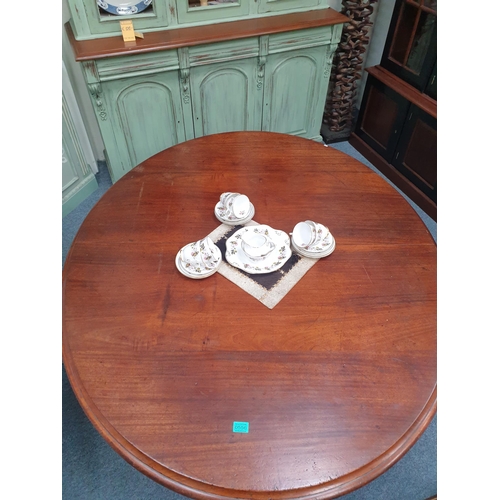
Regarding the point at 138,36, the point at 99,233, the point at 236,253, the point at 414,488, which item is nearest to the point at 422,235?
the point at 236,253

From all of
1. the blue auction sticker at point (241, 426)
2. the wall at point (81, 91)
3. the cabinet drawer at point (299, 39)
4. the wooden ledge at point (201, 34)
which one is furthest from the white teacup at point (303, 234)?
the wall at point (81, 91)

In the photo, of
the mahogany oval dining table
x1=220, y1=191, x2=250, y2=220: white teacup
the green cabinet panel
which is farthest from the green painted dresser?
x1=220, y1=191, x2=250, y2=220: white teacup

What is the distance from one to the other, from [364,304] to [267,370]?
1.20ft

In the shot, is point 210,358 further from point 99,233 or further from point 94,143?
point 94,143

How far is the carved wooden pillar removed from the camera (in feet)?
7.80

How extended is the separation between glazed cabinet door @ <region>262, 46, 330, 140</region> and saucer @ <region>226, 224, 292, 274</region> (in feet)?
4.61

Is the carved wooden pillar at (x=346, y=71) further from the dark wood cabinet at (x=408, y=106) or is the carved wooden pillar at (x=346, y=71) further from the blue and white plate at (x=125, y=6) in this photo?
the blue and white plate at (x=125, y=6)

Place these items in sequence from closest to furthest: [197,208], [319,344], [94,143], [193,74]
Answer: [319,344], [197,208], [193,74], [94,143]

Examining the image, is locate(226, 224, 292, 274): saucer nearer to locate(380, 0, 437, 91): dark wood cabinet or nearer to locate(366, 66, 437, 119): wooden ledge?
locate(366, 66, 437, 119): wooden ledge

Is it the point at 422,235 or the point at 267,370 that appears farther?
the point at 422,235

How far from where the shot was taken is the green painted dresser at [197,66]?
192cm

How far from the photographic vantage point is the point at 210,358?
102cm

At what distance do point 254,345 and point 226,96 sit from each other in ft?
5.72

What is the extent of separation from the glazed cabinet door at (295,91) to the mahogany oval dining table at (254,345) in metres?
1.17
